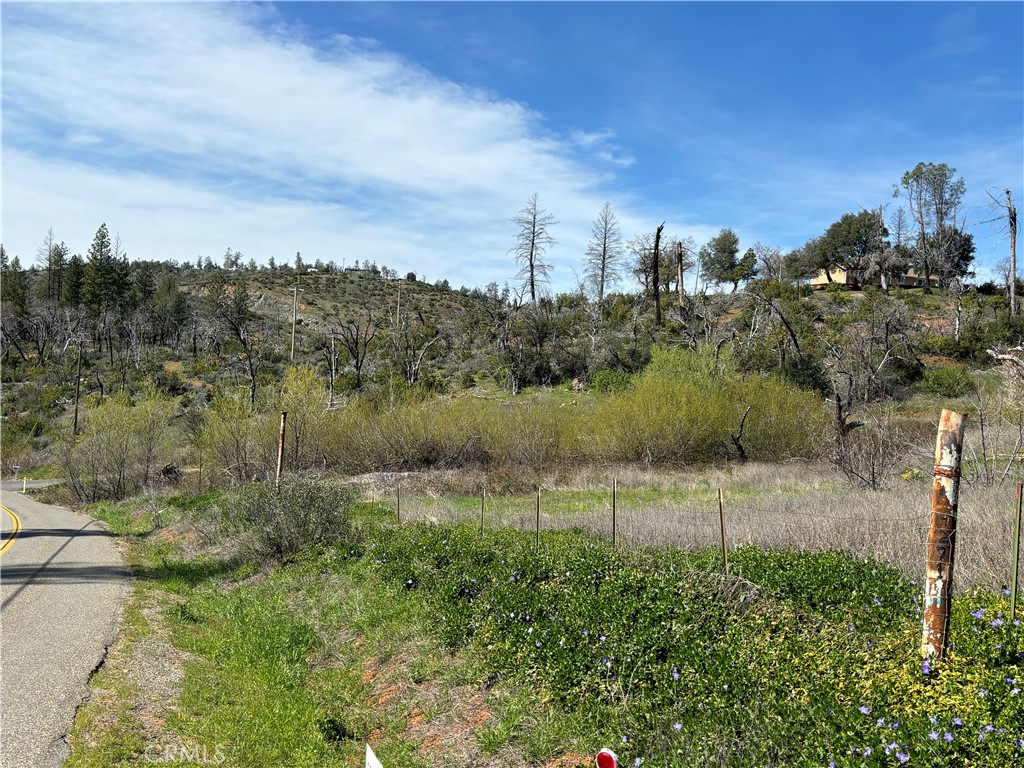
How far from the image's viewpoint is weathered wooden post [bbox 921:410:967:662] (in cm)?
580

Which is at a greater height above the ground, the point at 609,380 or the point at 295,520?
the point at 609,380

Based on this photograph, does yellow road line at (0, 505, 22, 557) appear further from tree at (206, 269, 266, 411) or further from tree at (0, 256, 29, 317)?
tree at (0, 256, 29, 317)

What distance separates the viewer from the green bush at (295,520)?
50.4ft

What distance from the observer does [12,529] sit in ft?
73.4

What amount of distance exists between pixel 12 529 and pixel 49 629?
45.5ft

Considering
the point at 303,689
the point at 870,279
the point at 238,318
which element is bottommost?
the point at 303,689

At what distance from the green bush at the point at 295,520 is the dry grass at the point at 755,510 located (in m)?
2.30

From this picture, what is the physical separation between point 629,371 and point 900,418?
13527 millimetres

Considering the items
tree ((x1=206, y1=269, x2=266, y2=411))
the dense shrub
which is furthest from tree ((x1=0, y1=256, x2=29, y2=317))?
the dense shrub

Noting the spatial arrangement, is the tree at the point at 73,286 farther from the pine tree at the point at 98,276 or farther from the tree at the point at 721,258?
the tree at the point at 721,258

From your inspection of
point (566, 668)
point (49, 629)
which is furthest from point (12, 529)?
point (566, 668)

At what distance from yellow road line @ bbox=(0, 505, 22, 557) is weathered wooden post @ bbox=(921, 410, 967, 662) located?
19021 mm

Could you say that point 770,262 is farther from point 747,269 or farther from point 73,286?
point 73,286

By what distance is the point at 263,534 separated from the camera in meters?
15.5
